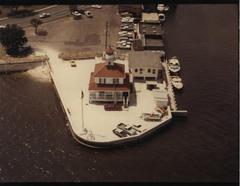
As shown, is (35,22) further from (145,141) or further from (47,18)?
(145,141)

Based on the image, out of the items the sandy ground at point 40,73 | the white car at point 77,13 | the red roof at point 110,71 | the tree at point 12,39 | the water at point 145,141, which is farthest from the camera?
the white car at point 77,13

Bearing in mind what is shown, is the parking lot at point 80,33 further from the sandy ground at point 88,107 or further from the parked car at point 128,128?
the parked car at point 128,128

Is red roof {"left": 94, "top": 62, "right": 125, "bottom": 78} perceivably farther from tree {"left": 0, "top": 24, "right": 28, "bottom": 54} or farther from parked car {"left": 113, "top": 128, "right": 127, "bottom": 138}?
tree {"left": 0, "top": 24, "right": 28, "bottom": 54}

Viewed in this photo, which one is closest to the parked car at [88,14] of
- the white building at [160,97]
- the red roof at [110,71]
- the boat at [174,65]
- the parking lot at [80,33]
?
the parking lot at [80,33]

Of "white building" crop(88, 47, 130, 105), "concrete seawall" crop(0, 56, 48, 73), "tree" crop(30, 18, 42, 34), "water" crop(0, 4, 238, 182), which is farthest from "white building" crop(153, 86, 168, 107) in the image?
"tree" crop(30, 18, 42, 34)

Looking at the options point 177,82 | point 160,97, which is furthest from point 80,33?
point 160,97
